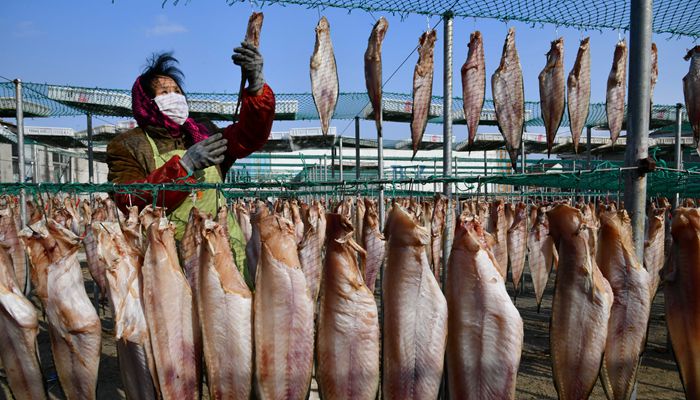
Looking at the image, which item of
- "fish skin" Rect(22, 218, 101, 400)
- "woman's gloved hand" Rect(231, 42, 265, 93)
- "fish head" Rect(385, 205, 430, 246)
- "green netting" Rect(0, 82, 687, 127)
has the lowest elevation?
"fish skin" Rect(22, 218, 101, 400)

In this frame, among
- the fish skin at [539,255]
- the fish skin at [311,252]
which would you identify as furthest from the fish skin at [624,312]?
the fish skin at [539,255]

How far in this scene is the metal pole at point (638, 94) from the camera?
8.32ft

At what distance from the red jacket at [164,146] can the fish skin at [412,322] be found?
1.59 metres

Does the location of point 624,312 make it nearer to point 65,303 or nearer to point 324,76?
point 65,303

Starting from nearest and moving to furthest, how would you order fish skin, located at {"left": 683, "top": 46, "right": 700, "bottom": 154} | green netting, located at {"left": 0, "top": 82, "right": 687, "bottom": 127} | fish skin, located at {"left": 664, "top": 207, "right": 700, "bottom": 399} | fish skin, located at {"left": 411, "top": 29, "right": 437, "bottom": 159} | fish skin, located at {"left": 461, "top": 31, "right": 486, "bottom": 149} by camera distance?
fish skin, located at {"left": 664, "top": 207, "right": 700, "bottom": 399} < fish skin, located at {"left": 461, "top": 31, "right": 486, "bottom": 149} < fish skin, located at {"left": 411, "top": 29, "right": 437, "bottom": 159} < fish skin, located at {"left": 683, "top": 46, "right": 700, "bottom": 154} < green netting, located at {"left": 0, "top": 82, "right": 687, "bottom": 127}

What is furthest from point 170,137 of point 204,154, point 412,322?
point 412,322

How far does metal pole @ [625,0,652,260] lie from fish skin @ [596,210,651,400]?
268 mm

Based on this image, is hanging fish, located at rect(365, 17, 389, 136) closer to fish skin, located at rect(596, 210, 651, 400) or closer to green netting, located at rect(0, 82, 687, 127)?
fish skin, located at rect(596, 210, 651, 400)

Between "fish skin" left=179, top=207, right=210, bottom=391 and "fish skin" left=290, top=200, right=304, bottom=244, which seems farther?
"fish skin" left=290, top=200, right=304, bottom=244

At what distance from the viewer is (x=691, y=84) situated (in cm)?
473

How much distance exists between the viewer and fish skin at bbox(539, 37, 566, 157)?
4.42m

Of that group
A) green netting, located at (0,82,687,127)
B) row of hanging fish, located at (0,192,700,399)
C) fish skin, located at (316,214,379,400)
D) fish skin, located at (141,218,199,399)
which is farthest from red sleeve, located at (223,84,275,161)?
green netting, located at (0,82,687,127)

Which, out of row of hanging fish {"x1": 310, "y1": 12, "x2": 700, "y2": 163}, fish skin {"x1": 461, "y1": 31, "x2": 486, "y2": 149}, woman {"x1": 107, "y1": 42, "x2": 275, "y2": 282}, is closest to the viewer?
woman {"x1": 107, "y1": 42, "x2": 275, "y2": 282}

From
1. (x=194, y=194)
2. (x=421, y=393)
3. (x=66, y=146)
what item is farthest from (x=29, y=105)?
(x=421, y=393)
